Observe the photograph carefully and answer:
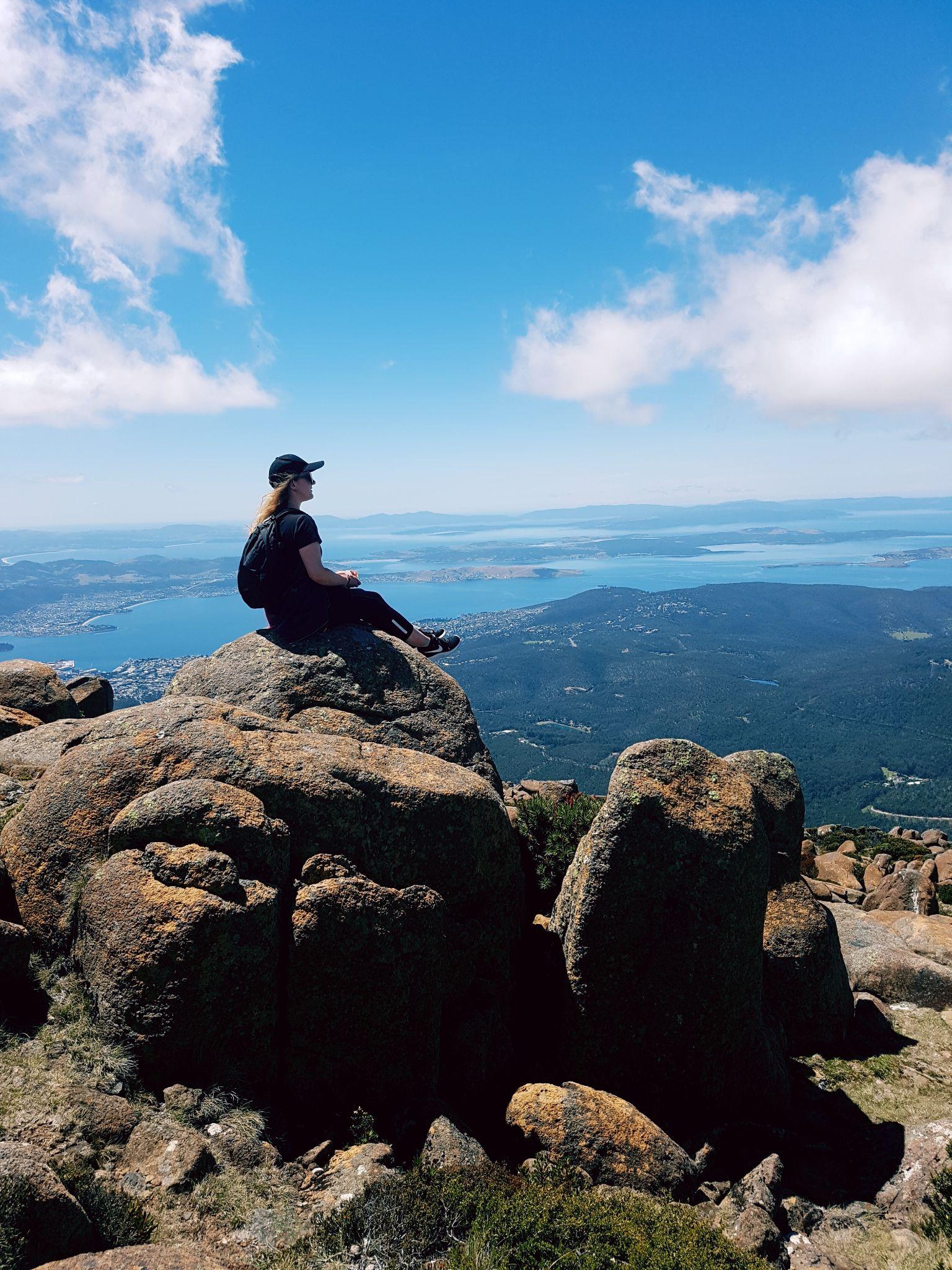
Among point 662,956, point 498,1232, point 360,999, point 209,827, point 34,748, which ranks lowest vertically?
point 498,1232

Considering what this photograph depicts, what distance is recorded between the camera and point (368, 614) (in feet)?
39.6

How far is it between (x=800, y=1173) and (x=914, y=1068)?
4059mm

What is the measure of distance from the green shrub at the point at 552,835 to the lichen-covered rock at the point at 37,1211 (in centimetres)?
751

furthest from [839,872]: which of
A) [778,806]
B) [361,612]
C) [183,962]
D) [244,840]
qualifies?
[183,962]

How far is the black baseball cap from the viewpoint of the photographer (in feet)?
36.7

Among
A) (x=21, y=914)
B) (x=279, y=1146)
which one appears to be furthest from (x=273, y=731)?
(x=279, y=1146)

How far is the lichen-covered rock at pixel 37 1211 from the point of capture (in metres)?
4.18

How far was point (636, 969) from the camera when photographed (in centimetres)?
901

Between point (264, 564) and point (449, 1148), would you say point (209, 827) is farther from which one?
point (264, 564)

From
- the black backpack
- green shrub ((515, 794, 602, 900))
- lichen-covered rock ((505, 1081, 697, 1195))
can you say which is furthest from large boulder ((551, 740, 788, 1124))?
the black backpack

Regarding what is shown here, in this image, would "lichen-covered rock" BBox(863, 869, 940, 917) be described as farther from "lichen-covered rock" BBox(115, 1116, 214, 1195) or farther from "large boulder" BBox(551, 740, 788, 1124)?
"lichen-covered rock" BBox(115, 1116, 214, 1195)

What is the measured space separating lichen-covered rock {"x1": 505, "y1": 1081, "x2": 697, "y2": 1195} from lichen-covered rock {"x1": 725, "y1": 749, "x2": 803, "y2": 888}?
518cm

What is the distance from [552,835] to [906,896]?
14113mm

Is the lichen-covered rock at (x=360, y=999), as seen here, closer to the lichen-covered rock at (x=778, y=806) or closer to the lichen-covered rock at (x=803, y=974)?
the lichen-covered rock at (x=803, y=974)
